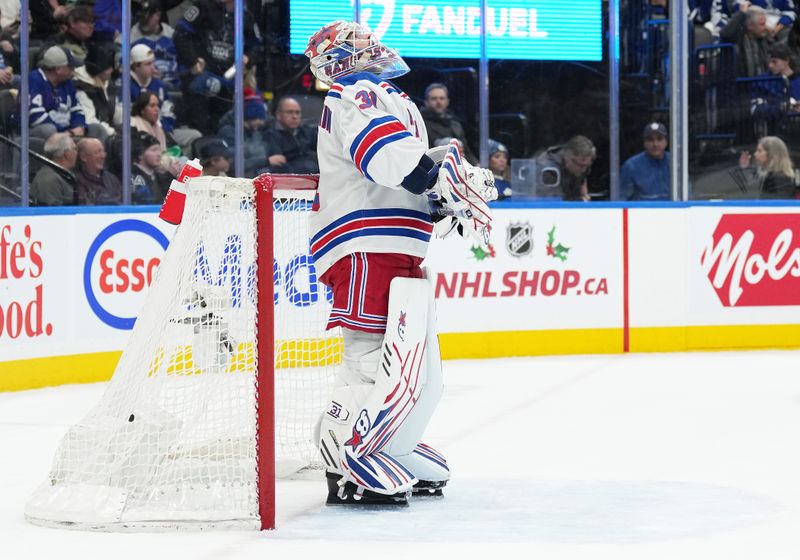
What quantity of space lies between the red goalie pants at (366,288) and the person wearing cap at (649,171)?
422cm

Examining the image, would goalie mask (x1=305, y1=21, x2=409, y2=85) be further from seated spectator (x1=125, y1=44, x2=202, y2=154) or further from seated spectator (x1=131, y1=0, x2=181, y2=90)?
seated spectator (x1=131, y1=0, x2=181, y2=90)

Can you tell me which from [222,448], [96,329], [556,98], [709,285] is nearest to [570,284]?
[709,285]

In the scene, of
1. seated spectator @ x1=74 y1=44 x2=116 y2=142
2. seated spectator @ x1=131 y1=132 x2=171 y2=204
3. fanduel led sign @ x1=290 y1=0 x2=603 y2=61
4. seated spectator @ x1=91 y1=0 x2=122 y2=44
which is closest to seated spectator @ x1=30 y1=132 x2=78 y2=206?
seated spectator @ x1=74 y1=44 x2=116 y2=142

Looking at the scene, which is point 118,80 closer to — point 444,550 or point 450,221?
point 450,221

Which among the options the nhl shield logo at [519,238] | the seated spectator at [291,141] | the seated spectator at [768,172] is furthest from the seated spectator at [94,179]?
the seated spectator at [768,172]

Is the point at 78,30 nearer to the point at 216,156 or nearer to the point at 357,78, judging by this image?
the point at 216,156

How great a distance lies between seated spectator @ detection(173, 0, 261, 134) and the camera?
7.09 m

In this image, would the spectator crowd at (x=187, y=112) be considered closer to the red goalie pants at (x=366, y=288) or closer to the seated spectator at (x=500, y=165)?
the seated spectator at (x=500, y=165)

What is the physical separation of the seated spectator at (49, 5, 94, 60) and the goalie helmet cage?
3.67 m

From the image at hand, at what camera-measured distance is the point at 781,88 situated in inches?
316

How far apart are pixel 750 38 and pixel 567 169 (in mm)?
1539

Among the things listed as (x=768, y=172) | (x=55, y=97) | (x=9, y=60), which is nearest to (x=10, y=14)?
(x=9, y=60)

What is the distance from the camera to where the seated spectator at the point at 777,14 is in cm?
820

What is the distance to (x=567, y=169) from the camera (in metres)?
7.51
